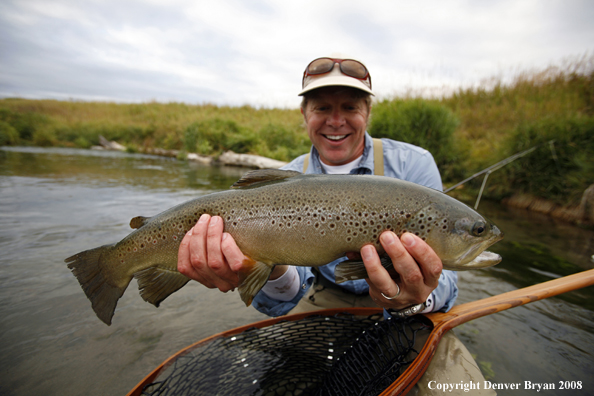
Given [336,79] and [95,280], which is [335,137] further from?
[95,280]

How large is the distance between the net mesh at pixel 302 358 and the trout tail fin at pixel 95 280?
24.5 inches

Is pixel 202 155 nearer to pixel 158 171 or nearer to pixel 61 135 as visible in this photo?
pixel 158 171

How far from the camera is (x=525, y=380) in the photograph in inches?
115

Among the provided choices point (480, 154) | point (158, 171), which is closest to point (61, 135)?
point (158, 171)

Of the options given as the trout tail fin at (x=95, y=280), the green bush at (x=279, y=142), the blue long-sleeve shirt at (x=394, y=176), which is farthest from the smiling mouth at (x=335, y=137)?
the green bush at (x=279, y=142)

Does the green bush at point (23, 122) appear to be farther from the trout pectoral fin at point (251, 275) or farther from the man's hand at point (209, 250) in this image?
the trout pectoral fin at point (251, 275)

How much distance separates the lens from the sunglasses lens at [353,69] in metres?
2.75

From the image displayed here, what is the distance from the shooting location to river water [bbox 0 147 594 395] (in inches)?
115

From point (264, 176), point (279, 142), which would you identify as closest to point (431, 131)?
point (279, 142)

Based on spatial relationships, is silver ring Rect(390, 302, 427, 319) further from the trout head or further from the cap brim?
the cap brim

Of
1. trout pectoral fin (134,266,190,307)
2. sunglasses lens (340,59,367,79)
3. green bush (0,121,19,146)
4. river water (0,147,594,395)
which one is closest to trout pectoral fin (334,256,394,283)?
trout pectoral fin (134,266,190,307)

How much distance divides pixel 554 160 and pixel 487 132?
191 inches

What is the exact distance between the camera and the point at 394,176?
9.82ft

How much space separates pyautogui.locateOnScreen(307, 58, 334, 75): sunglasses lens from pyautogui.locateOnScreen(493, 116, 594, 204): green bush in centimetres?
813
